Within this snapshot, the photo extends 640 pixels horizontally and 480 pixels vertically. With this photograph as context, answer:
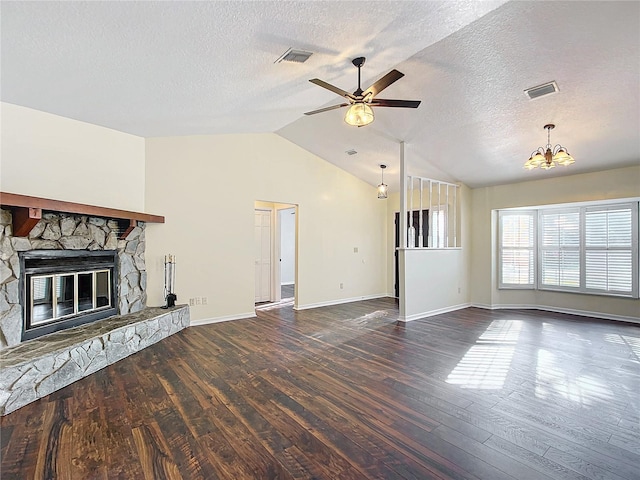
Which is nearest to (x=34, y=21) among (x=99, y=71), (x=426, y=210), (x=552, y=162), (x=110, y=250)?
(x=99, y=71)

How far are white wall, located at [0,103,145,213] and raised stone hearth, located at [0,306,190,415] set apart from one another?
1.56 m

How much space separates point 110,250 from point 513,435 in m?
4.70

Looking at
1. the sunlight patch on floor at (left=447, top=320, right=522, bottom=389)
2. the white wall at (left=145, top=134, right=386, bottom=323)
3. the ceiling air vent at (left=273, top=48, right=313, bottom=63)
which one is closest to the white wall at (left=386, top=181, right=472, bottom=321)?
the sunlight patch on floor at (left=447, top=320, right=522, bottom=389)

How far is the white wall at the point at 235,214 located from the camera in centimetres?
→ 483

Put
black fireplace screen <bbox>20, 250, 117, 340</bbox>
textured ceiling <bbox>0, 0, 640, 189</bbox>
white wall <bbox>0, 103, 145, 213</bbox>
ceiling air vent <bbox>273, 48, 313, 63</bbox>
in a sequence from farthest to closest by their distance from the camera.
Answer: white wall <bbox>0, 103, 145, 213</bbox> < black fireplace screen <bbox>20, 250, 117, 340</bbox> < ceiling air vent <bbox>273, 48, 313, 63</bbox> < textured ceiling <bbox>0, 0, 640, 189</bbox>

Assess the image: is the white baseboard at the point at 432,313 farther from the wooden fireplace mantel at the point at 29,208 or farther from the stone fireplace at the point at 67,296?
the wooden fireplace mantel at the point at 29,208

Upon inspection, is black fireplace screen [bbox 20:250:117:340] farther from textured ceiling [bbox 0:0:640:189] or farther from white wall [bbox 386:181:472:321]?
white wall [bbox 386:181:472:321]

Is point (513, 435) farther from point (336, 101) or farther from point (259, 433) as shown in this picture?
point (336, 101)

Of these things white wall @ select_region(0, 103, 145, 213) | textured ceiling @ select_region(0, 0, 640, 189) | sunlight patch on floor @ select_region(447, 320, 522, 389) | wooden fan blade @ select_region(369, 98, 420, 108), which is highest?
textured ceiling @ select_region(0, 0, 640, 189)

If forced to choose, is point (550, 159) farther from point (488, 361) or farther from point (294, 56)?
point (294, 56)

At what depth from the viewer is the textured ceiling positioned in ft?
7.66

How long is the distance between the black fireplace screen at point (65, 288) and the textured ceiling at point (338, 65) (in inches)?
65.0

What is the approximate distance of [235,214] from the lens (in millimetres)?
5457

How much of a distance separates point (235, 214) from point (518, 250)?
579cm
